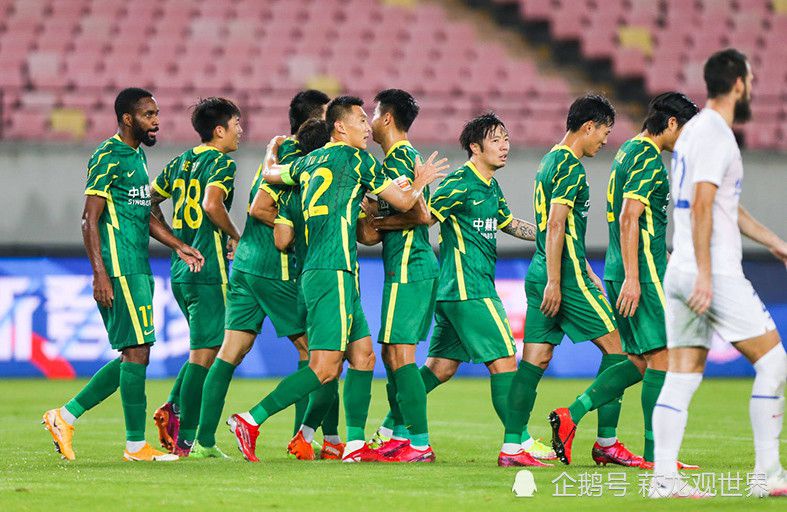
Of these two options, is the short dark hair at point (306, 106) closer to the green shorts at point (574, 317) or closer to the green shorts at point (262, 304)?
the green shorts at point (262, 304)

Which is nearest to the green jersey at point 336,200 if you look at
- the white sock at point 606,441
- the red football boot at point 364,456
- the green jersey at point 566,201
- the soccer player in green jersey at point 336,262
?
the soccer player in green jersey at point 336,262

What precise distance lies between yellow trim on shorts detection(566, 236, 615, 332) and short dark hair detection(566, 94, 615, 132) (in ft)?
2.36

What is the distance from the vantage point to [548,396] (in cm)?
1354

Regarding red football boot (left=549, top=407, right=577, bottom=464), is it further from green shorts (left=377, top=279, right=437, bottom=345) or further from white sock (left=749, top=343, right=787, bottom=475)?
white sock (left=749, top=343, right=787, bottom=475)

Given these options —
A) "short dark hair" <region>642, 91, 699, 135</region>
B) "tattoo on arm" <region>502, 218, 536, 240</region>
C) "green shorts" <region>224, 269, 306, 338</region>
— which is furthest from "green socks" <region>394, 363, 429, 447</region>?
"short dark hair" <region>642, 91, 699, 135</region>

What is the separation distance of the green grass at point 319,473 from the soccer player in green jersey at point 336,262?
35cm

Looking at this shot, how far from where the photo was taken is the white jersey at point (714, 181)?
574 cm

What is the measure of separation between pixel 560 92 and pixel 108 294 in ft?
41.2

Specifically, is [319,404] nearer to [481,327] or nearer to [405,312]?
[405,312]

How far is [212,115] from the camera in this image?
854cm

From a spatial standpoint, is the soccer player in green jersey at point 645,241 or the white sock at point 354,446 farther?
the white sock at point 354,446

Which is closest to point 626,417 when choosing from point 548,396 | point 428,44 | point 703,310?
point 548,396

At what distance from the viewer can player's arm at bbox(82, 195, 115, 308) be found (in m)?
7.79

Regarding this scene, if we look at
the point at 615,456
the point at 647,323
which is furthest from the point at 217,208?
the point at 615,456
